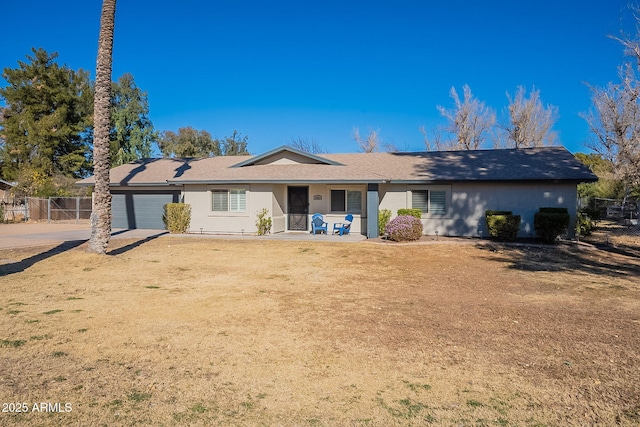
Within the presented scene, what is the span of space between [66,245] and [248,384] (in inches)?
577

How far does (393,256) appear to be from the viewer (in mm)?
14539

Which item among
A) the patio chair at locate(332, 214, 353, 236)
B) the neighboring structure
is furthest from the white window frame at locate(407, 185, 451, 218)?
the neighboring structure

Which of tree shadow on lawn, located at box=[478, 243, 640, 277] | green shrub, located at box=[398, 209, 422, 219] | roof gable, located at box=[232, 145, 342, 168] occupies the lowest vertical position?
tree shadow on lawn, located at box=[478, 243, 640, 277]

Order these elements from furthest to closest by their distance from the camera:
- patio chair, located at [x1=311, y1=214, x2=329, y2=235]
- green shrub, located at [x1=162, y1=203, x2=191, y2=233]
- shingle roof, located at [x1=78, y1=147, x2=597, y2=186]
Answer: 1. green shrub, located at [x1=162, y1=203, x2=191, y2=233]
2. patio chair, located at [x1=311, y1=214, x2=329, y2=235]
3. shingle roof, located at [x1=78, y1=147, x2=597, y2=186]

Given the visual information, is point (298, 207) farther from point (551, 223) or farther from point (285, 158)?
point (551, 223)

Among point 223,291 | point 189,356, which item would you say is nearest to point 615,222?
point 223,291

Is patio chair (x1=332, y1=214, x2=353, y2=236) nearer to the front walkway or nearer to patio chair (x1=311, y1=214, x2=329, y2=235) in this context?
the front walkway

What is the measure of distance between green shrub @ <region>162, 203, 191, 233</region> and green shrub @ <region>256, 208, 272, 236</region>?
12.2ft

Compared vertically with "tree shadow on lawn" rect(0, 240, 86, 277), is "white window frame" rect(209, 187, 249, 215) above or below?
above

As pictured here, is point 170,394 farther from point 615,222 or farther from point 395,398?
point 615,222

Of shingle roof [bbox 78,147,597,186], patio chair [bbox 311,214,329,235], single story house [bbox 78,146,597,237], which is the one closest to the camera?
single story house [bbox 78,146,597,237]

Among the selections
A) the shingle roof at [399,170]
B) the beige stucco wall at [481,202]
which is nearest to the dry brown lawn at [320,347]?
the beige stucco wall at [481,202]

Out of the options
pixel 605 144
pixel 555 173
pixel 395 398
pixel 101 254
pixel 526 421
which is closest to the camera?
pixel 526 421

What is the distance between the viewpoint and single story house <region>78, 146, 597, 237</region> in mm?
18766
